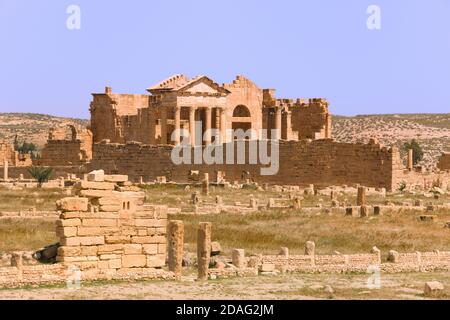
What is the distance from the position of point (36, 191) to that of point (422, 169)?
18.1 m

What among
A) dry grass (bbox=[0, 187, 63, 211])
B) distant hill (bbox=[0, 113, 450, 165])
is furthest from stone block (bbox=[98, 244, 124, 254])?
distant hill (bbox=[0, 113, 450, 165])

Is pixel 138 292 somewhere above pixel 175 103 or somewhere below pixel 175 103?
below

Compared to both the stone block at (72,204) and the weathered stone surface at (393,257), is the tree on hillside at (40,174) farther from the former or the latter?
the stone block at (72,204)

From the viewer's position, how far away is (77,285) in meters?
19.4

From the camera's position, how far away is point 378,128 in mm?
125312

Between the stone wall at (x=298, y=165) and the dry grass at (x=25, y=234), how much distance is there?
834 inches

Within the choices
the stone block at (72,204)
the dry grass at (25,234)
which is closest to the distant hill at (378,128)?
the dry grass at (25,234)

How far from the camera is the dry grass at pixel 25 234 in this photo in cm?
2722

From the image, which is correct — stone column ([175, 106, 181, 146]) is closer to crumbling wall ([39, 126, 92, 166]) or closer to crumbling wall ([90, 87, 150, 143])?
crumbling wall ([90, 87, 150, 143])

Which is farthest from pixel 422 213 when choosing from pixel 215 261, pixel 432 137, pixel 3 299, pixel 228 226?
pixel 432 137

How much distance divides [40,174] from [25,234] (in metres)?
23.7

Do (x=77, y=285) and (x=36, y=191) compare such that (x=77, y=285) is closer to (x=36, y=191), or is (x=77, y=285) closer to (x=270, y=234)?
(x=270, y=234)

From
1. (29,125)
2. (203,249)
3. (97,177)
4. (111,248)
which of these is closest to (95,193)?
(97,177)
